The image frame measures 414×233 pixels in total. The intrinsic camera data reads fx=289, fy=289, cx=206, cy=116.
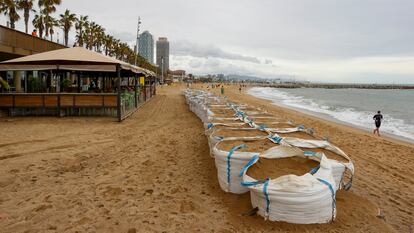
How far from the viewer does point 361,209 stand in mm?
3936

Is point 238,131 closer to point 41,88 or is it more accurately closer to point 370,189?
point 370,189

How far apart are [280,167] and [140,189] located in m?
2.26

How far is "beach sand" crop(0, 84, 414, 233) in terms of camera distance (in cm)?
359

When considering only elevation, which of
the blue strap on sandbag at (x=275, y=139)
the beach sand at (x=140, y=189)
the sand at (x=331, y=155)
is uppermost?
the blue strap on sandbag at (x=275, y=139)

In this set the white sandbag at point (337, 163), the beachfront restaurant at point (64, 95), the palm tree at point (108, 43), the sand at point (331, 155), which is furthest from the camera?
the palm tree at point (108, 43)

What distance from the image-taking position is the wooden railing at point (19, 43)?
12.1 m

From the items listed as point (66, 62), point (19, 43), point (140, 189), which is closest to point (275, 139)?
point (140, 189)

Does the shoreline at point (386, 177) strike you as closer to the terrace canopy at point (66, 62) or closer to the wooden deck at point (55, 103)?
the wooden deck at point (55, 103)

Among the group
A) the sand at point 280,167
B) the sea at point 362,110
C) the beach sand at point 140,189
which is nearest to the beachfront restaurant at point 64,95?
the beach sand at point 140,189

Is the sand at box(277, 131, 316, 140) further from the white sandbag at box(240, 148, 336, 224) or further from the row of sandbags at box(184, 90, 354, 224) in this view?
the white sandbag at box(240, 148, 336, 224)

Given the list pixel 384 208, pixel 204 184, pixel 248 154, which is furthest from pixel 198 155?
pixel 384 208

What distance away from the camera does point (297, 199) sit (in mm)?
3262

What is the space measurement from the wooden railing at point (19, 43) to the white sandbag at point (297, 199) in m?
12.9

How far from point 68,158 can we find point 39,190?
1776 mm
